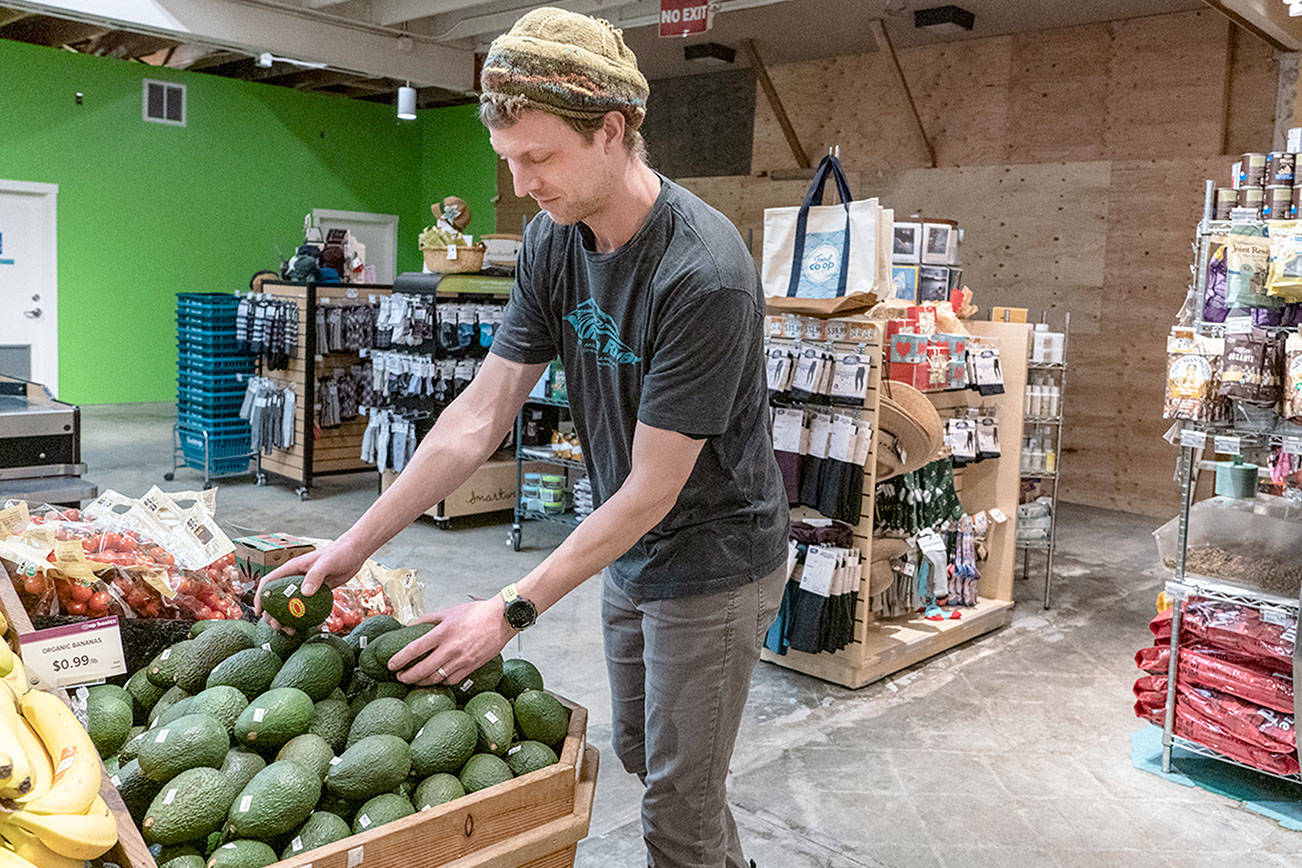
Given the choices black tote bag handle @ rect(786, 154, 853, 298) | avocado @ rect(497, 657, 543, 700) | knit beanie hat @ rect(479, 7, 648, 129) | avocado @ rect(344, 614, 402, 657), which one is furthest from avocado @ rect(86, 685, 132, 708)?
black tote bag handle @ rect(786, 154, 853, 298)

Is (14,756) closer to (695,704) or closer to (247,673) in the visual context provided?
(247,673)

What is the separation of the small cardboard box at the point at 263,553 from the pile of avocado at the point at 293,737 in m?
0.53

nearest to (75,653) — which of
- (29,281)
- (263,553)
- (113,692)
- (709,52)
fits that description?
(113,692)

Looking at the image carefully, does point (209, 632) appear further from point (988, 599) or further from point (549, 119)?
point (988, 599)

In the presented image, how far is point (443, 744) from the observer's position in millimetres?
1519

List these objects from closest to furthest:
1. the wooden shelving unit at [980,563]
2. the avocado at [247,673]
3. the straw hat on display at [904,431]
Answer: the avocado at [247,673] → the straw hat on display at [904,431] → the wooden shelving unit at [980,563]

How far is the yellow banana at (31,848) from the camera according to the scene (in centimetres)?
112

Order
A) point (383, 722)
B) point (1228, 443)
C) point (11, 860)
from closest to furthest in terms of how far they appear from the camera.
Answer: point (11, 860) → point (383, 722) → point (1228, 443)

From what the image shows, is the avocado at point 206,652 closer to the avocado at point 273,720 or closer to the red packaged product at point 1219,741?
the avocado at point 273,720

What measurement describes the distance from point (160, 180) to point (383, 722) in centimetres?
1179

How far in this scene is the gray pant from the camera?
5.81 feet

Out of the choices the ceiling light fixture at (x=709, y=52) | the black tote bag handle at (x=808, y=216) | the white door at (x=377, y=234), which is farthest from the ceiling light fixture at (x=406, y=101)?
the black tote bag handle at (x=808, y=216)

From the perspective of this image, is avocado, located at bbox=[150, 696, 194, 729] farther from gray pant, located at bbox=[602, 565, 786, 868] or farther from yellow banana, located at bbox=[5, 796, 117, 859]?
gray pant, located at bbox=[602, 565, 786, 868]

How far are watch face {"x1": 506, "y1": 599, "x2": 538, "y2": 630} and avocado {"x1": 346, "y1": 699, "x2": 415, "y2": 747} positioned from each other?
0.66 ft
